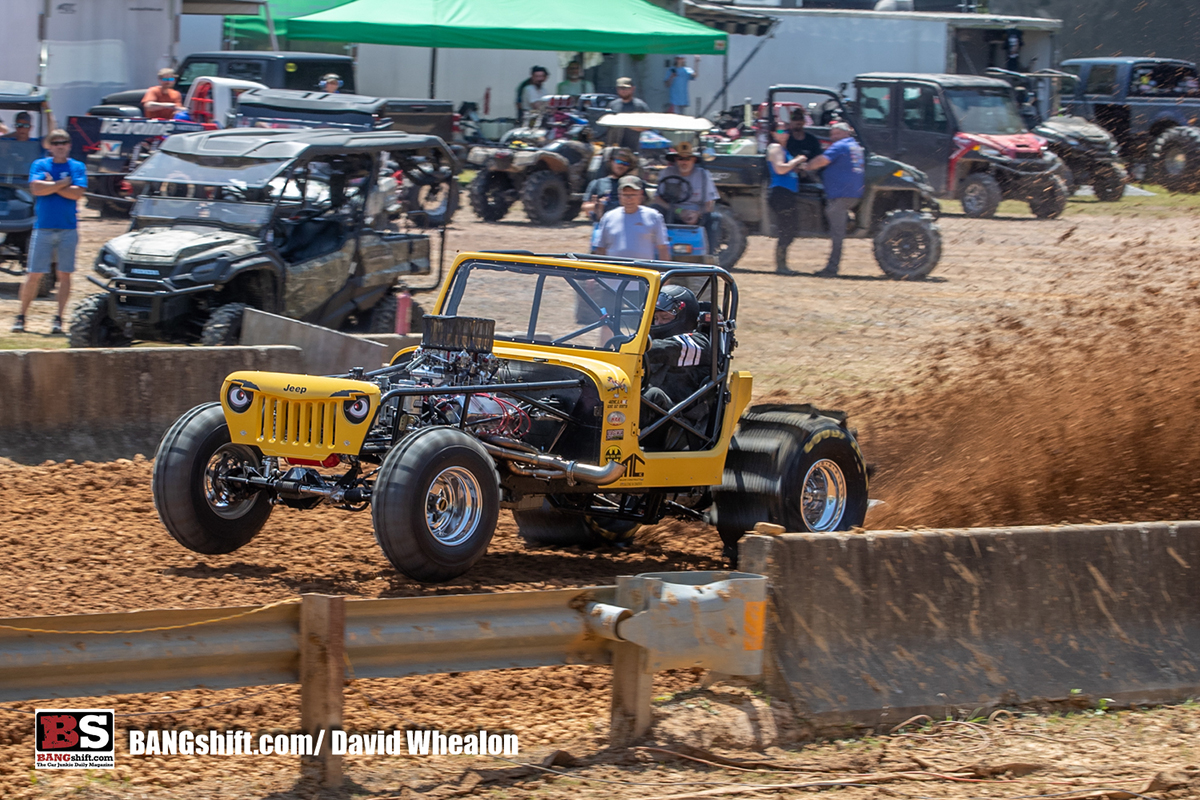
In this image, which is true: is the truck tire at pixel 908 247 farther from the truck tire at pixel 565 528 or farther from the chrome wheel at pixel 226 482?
the chrome wheel at pixel 226 482

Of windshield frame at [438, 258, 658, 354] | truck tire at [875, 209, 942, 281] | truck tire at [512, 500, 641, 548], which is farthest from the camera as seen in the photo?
truck tire at [875, 209, 942, 281]

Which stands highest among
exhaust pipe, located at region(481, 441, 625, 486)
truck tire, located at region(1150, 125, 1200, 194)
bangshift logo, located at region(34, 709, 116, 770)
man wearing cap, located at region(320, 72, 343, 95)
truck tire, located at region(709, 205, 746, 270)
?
man wearing cap, located at region(320, 72, 343, 95)

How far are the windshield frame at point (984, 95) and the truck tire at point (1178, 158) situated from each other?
11.4 feet

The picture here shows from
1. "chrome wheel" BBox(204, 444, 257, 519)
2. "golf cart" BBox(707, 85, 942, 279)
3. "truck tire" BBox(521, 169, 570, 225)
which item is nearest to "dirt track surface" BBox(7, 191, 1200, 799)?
"chrome wheel" BBox(204, 444, 257, 519)

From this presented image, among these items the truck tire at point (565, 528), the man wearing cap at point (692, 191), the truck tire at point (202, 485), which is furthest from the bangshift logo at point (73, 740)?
the man wearing cap at point (692, 191)

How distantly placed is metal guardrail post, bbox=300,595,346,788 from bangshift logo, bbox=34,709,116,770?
1.87 ft

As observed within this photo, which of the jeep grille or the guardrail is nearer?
the guardrail

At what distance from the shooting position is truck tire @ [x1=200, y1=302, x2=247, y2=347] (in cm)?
1085

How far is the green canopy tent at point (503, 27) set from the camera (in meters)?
24.8

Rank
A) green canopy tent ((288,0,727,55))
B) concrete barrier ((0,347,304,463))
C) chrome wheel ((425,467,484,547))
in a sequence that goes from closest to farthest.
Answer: chrome wheel ((425,467,484,547))
concrete barrier ((0,347,304,463))
green canopy tent ((288,0,727,55))

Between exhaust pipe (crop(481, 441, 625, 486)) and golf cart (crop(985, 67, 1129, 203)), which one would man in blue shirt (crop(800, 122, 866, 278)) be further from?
exhaust pipe (crop(481, 441, 625, 486))

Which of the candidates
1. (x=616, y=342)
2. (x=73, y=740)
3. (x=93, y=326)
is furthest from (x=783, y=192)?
(x=73, y=740)

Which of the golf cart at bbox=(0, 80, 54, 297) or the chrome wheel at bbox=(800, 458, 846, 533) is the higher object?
the golf cart at bbox=(0, 80, 54, 297)

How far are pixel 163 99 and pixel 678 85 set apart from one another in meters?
11.4
